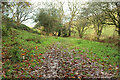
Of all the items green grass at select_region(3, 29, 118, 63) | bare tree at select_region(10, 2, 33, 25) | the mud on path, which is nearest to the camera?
the mud on path

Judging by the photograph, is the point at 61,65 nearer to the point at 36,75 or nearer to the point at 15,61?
the point at 36,75

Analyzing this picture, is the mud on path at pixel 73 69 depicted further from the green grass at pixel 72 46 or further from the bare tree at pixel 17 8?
the bare tree at pixel 17 8

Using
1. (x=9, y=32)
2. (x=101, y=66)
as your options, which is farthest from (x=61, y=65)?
(x=9, y=32)

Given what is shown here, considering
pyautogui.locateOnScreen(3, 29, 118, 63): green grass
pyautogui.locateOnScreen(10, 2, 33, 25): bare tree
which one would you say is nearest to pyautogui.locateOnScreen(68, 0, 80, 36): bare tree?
pyautogui.locateOnScreen(3, 29, 118, 63): green grass

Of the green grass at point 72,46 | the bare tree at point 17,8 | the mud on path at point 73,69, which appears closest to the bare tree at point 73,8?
the green grass at point 72,46

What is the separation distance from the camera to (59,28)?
15758 mm

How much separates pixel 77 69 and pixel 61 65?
28.8 inches

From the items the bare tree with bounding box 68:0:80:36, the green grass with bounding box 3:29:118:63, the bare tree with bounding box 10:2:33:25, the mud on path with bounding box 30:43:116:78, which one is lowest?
the mud on path with bounding box 30:43:116:78

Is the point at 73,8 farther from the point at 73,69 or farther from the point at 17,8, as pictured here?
the point at 73,69

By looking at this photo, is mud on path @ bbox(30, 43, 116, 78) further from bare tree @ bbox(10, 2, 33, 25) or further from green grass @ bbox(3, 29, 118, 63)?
bare tree @ bbox(10, 2, 33, 25)

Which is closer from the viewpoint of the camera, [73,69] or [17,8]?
[73,69]

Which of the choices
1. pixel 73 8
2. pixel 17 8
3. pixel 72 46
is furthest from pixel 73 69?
pixel 73 8

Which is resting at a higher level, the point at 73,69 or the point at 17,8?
the point at 17,8

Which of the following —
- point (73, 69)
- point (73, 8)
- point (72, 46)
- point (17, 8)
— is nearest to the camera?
point (73, 69)
